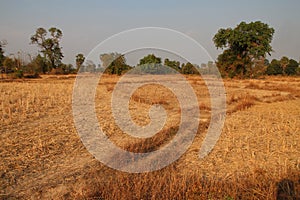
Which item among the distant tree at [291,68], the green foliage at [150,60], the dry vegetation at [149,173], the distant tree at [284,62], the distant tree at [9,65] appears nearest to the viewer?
the dry vegetation at [149,173]

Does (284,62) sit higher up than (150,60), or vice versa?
(284,62)

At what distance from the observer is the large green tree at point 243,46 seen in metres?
38.1

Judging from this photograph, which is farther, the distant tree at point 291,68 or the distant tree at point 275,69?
the distant tree at point 275,69

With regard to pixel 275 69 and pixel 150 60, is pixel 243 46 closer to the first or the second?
pixel 150 60

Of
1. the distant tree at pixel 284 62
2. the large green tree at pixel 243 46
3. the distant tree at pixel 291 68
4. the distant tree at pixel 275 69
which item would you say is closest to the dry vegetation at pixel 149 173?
the large green tree at pixel 243 46

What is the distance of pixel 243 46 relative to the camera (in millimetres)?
39375

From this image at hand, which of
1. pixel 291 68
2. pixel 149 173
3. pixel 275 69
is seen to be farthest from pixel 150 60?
pixel 149 173

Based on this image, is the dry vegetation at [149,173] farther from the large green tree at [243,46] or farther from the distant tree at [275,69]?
the distant tree at [275,69]

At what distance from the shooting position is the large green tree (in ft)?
125

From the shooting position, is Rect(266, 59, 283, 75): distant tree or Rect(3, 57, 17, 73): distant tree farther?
Rect(266, 59, 283, 75): distant tree

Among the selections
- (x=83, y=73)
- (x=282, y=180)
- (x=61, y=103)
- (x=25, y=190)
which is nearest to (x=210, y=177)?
(x=282, y=180)

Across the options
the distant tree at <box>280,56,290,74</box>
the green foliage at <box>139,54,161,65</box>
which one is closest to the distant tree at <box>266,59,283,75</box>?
the distant tree at <box>280,56,290,74</box>

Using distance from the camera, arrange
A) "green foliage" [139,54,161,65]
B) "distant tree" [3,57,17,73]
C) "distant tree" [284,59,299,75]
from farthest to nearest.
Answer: "distant tree" [284,59,299,75] < "green foliage" [139,54,161,65] < "distant tree" [3,57,17,73]

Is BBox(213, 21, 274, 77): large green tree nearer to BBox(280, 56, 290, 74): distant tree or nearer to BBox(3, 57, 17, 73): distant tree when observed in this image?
BBox(280, 56, 290, 74): distant tree
